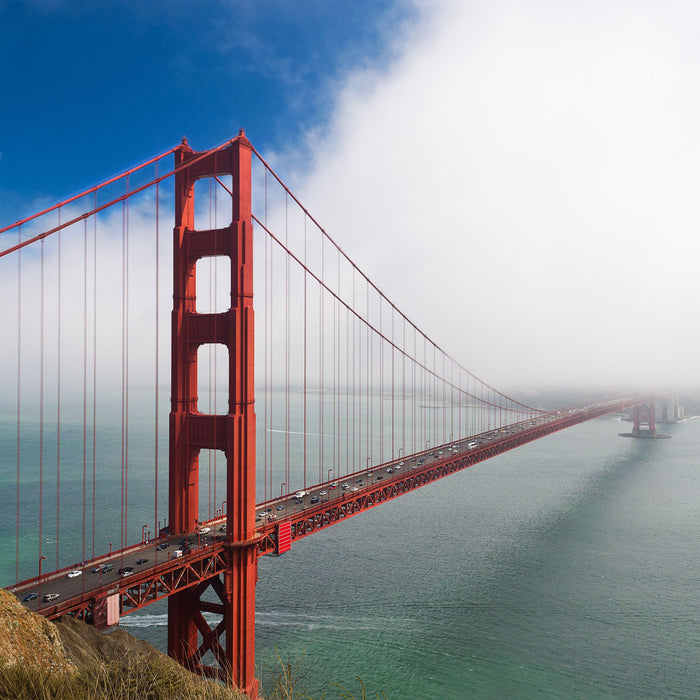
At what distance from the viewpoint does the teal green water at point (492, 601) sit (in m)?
20.9

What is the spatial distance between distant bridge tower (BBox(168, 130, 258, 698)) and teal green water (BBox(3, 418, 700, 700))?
4.03 m

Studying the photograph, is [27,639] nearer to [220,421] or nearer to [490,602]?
[220,421]

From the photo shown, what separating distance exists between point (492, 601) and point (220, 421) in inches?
676

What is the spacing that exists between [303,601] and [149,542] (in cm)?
1049

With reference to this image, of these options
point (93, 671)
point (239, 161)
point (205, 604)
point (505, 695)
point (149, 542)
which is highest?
point (239, 161)

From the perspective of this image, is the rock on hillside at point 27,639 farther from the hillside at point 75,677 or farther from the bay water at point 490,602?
the bay water at point 490,602

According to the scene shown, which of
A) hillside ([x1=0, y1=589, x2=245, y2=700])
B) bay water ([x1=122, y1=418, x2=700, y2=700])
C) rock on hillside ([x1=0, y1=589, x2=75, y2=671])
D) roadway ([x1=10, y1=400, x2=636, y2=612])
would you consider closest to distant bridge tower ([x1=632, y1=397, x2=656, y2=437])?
bay water ([x1=122, y1=418, x2=700, y2=700])

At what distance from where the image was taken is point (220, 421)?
1911 cm

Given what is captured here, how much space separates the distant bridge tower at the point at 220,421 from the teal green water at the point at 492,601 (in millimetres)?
4026

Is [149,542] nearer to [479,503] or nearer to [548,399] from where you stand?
[479,503]

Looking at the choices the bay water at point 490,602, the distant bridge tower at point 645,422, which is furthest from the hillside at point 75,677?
the distant bridge tower at point 645,422

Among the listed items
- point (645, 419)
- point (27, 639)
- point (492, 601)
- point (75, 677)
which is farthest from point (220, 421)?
point (645, 419)

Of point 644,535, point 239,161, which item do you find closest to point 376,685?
point 239,161

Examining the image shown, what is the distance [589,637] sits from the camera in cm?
2362
